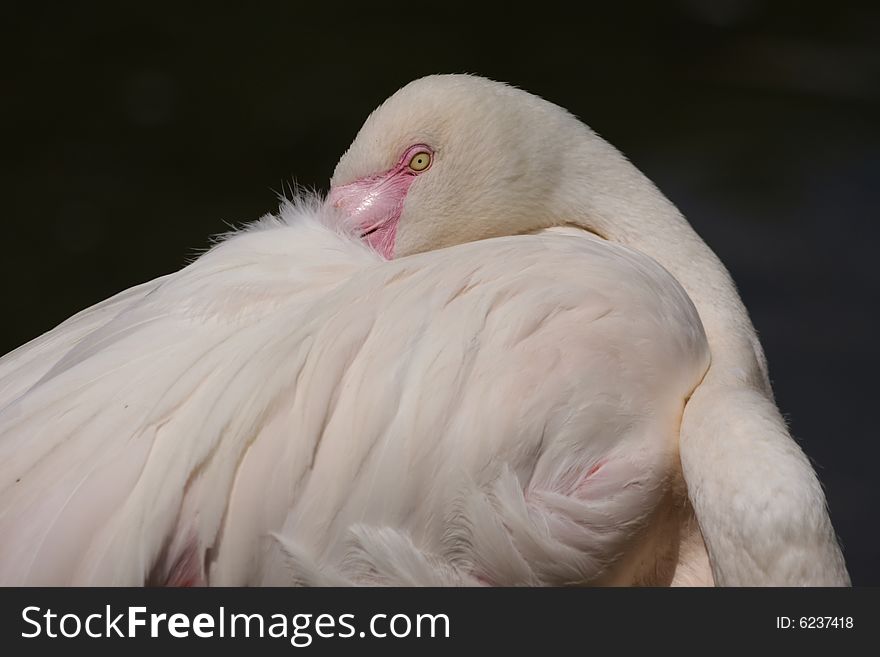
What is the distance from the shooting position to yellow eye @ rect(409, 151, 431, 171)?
230 centimetres

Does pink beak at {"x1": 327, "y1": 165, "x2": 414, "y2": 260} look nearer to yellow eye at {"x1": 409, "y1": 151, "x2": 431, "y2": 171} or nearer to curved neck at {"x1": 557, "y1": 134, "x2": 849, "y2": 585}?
yellow eye at {"x1": 409, "y1": 151, "x2": 431, "y2": 171}

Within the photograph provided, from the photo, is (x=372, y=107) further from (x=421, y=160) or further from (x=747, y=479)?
(x=747, y=479)

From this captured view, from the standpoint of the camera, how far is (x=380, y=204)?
231 centimetres

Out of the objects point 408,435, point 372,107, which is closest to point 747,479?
point 408,435

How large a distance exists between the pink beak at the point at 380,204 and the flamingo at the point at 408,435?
0.81 feet

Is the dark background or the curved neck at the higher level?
the curved neck

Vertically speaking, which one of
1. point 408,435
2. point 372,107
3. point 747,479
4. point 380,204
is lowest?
point 372,107

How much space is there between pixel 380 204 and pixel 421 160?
13 cm

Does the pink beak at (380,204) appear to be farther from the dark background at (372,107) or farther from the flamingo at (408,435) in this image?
the dark background at (372,107)

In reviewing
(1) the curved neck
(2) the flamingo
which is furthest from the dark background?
(2) the flamingo

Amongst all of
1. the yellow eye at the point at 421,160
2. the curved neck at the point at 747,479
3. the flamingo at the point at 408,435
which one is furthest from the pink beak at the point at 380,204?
the curved neck at the point at 747,479

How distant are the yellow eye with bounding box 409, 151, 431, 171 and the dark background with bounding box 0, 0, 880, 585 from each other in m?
2.29

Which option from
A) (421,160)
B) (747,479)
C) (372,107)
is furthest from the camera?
(372,107)

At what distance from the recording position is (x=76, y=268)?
14.9 ft
